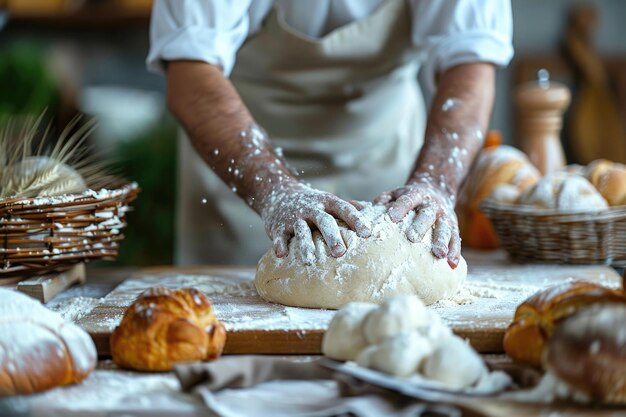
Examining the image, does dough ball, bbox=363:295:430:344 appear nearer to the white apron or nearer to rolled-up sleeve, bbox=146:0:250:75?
rolled-up sleeve, bbox=146:0:250:75

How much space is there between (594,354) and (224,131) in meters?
0.96

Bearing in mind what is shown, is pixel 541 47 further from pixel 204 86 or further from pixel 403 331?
pixel 403 331

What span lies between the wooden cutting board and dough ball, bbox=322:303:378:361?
0.14m

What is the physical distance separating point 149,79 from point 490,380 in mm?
3366

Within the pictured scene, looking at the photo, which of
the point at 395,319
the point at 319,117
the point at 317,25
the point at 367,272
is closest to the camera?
the point at 395,319

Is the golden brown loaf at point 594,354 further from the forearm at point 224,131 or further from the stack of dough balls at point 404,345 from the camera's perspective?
the forearm at point 224,131

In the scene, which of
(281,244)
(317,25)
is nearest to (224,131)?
(281,244)

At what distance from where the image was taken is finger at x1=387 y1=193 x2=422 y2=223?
4.34ft

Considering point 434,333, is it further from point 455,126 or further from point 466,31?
point 466,31

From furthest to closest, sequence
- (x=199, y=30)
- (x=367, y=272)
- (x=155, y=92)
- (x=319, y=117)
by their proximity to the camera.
→ 1. (x=155, y=92)
2. (x=319, y=117)
3. (x=199, y=30)
4. (x=367, y=272)

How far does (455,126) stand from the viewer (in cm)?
163

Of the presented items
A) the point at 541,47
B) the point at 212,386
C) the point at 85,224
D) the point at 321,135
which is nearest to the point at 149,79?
the point at 541,47

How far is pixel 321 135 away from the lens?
203cm

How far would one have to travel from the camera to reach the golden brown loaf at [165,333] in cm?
96
